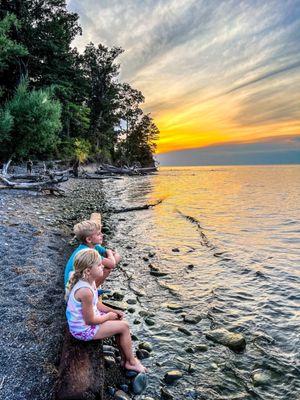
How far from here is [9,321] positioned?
16.1 ft

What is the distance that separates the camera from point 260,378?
4.24 metres

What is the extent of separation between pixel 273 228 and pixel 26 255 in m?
12.6

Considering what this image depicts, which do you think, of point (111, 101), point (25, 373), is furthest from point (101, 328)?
point (111, 101)

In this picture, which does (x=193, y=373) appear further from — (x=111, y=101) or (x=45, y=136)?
(x=111, y=101)

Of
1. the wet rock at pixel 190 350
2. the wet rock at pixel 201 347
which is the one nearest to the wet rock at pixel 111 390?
the wet rock at pixel 190 350

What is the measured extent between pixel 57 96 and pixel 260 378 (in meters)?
47.5

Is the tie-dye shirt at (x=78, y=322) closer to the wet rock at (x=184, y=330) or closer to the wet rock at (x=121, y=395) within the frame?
the wet rock at (x=121, y=395)

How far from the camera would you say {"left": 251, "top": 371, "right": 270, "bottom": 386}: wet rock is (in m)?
4.16

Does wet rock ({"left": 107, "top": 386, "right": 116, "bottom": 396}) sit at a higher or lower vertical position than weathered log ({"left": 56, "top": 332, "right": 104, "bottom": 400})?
lower

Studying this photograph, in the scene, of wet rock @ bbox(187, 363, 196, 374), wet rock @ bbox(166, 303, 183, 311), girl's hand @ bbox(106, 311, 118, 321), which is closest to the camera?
girl's hand @ bbox(106, 311, 118, 321)

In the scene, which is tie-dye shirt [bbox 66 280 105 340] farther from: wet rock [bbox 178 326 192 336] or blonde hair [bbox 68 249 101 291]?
wet rock [bbox 178 326 192 336]

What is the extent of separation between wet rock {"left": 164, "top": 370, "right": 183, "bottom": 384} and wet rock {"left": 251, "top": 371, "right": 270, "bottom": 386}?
3.48 feet

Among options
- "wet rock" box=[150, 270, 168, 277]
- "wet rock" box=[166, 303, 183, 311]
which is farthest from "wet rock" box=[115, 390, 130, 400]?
"wet rock" box=[150, 270, 168, 277]

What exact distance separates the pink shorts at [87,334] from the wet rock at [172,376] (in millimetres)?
1218
